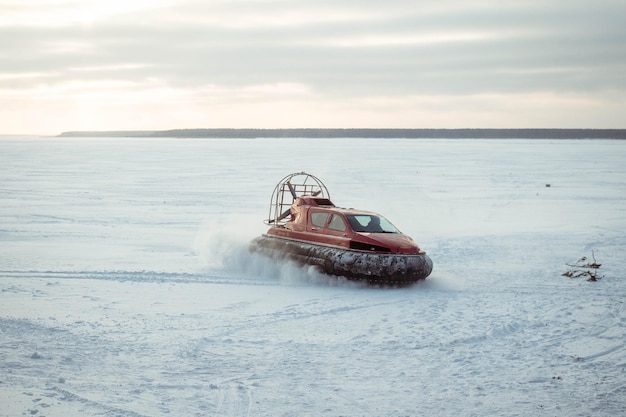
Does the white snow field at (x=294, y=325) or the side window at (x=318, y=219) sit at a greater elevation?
the side window at (x=318, y=219)

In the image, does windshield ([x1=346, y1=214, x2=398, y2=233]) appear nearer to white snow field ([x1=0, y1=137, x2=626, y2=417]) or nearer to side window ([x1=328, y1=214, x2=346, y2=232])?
side window ([x1=328, y1=214, x2=346, y2=232])

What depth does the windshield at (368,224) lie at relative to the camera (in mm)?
12555

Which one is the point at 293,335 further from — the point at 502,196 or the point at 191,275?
the point at 502,196

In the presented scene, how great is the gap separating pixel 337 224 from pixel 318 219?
1.82 feet

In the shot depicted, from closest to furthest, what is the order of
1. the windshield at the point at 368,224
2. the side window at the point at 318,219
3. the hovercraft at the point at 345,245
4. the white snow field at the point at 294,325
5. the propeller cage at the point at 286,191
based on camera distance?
1. the white snow field at the point at 294,325
2. the hovercraft at the point at 345,245
3. the windshield at the point at 368,224
4. the side window at the point at 318,219
5. the propeller cage at the point at 286,191

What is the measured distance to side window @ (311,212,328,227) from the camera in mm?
13039

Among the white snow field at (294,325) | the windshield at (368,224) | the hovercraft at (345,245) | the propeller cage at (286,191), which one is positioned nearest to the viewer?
the white snow field at (294,325)

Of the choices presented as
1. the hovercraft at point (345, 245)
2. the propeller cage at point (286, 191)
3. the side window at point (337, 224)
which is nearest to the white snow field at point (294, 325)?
the hovercraft at point (345, 245)

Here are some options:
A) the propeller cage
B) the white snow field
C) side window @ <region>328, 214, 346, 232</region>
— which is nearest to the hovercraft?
side window @ <region>328, 214, 346, 232</region>

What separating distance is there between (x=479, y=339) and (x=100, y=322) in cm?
499

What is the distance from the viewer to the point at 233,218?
1998 centimetres

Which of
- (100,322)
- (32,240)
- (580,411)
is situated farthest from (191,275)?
(580,411)

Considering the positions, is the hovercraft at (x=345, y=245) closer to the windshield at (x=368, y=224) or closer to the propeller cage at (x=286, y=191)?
the windshield at (x=368, y=224)

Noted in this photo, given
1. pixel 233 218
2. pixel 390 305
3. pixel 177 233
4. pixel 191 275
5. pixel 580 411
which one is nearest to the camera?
pixel 580 411
